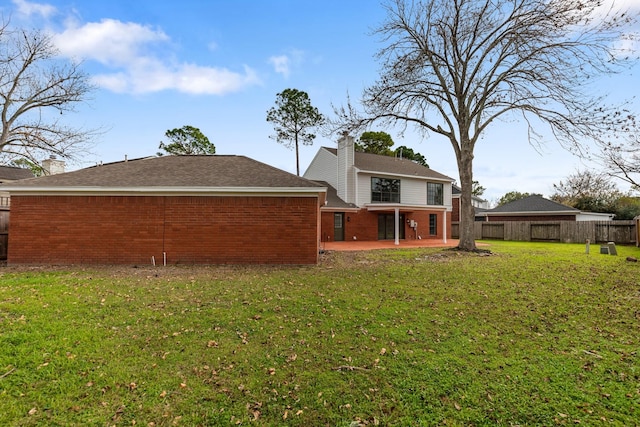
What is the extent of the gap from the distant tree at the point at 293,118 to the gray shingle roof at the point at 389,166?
8.52 metres

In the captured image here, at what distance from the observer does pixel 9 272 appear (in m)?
8.79

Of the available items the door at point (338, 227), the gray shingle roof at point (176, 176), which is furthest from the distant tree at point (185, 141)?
the gray shingle roof at point (176, 176)

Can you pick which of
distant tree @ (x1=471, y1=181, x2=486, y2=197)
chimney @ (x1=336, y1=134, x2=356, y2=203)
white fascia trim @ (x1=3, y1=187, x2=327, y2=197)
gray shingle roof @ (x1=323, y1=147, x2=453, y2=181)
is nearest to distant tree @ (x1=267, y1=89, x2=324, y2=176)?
gray shingle roof @ (x1=323, y1=147, x2=453, y2=181)

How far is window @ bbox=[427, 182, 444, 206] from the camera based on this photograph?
2562cm

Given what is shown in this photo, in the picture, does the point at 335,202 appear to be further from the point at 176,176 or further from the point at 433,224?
the point at 176,176

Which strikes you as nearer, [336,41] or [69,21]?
[69,21]

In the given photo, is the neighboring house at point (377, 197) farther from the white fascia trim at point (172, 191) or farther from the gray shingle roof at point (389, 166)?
the white fascia trim at point (172, 191)

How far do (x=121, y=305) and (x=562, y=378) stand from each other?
6603 mm

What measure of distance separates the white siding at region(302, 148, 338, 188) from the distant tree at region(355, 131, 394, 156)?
12.5 m

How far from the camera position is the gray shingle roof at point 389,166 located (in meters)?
23.3

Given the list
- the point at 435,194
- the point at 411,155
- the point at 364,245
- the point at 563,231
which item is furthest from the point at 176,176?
the point at 411,155

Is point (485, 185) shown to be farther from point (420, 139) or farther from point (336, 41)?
point (336, 41)

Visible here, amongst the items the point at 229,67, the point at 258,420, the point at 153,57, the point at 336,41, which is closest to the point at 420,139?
the point at 336,41

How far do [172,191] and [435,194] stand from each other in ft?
70.5
